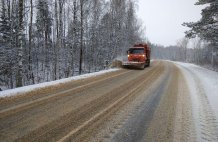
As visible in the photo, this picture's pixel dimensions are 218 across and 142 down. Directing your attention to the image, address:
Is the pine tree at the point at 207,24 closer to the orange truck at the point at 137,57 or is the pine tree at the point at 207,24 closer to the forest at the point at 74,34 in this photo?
the forest at the point at 74,34

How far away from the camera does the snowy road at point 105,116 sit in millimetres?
6707

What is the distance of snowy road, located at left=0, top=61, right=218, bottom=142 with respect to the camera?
6707 mm

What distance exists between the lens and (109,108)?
31.1 feet

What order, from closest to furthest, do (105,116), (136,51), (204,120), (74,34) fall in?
(105,116) < (204,120) < (136,51) < (74,34)

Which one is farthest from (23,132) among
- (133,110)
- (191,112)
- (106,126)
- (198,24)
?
(198,24)

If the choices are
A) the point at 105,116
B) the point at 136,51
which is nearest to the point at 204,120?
the point at 105,116

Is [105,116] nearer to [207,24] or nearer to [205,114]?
[205,114]

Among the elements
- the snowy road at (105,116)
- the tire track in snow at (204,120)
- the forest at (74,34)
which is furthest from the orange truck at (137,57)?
the tire track in snow at (204,120)

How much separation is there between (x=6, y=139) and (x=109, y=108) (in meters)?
4.15

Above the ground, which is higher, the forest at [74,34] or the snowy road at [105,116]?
the forest at [74,34]

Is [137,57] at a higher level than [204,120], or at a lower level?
higher

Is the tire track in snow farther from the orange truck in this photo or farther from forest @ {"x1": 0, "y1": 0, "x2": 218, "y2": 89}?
the orange truck

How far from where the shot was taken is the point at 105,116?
8445 mm

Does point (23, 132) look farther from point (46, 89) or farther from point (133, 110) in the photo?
point (46, 89)
